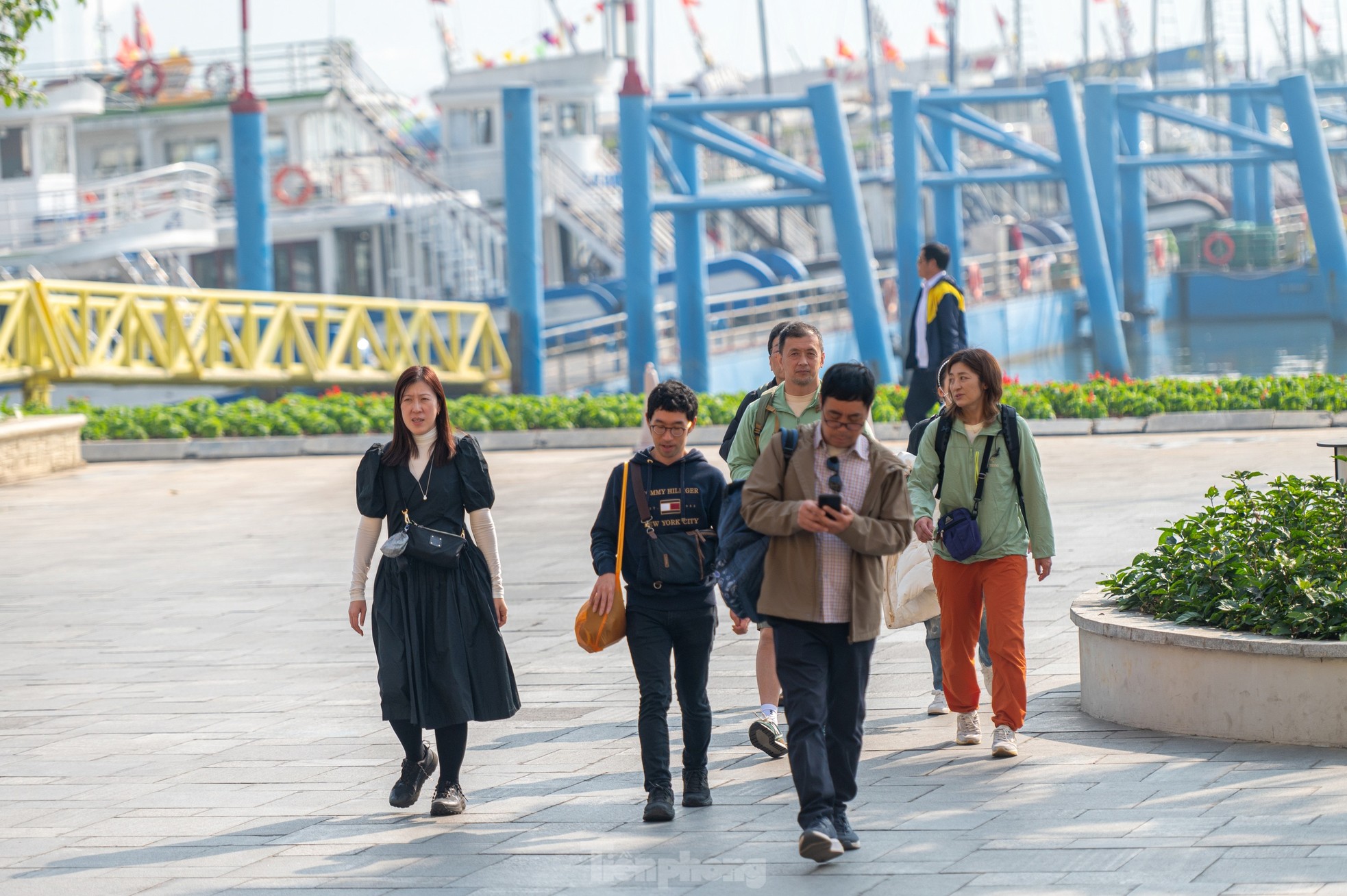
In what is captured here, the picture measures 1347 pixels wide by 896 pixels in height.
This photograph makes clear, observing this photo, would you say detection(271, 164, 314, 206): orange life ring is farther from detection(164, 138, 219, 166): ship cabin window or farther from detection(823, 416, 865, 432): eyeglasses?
detection(823, 416, 865, 432): eyeglasses

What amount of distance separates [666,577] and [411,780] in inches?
44.0

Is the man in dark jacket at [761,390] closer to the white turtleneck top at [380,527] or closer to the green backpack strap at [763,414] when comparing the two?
the green backpack strap at [763,414]

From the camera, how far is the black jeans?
5469 mm

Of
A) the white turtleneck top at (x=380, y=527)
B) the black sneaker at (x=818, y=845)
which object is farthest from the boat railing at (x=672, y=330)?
the black sneaker at (x=818, y=845)

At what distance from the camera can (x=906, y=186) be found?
30.2m

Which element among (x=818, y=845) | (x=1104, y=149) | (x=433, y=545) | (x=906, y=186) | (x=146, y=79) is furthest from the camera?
(x=1104, y=149)

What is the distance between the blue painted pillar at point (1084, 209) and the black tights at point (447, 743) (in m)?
27.7

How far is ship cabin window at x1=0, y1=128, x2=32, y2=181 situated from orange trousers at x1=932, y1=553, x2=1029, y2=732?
1086 inches


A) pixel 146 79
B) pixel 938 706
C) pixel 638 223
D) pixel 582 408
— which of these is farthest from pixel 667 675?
pixel 146 79

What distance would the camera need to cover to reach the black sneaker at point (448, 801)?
5637mm

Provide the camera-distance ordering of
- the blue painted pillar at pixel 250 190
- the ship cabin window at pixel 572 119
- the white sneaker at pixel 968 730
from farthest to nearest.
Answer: the ship cabin window at pixel 572 119 → the blue painted pillar at pixel 250 190 → the white sneaker at pixel 968 730

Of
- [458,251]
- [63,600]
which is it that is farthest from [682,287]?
[63,600]

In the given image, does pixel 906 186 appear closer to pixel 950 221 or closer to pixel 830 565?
pixel 950 221

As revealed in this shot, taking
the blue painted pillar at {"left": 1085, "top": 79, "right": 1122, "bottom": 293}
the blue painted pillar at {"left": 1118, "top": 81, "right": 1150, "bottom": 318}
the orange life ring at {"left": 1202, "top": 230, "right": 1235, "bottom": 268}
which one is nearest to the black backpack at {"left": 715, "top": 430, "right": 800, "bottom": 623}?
the blue painted pillar at {"left": 1085, "top": 79, "right": 1122, "bottom": 293}
